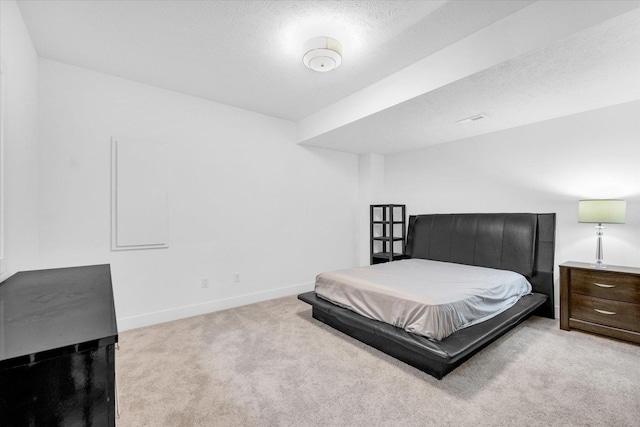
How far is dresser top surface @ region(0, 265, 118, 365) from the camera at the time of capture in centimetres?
74

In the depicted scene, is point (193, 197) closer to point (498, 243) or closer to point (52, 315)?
point (52, 315)

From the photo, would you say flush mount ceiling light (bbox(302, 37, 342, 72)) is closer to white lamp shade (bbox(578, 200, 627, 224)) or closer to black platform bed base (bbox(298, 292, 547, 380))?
black platform bed base (bbox(298, 292, 547, 380))

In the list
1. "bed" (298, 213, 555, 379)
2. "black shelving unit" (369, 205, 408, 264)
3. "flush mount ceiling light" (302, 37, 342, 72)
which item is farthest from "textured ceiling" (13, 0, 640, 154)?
"black shelving unit" (369, 205, 408, 264)

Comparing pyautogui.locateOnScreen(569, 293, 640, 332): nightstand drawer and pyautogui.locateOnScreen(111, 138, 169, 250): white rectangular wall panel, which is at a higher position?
pyautogui.locateOnScreen(111, 138, 169, 250): white rectangular wall panel

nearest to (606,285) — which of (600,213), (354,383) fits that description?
(600,213)

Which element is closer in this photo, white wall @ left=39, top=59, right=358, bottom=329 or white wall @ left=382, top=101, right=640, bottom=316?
white wall @ left=39, top=59, right=358, bottom=329

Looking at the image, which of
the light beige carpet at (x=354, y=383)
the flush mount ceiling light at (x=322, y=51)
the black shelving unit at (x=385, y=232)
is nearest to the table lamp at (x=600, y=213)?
the light beige carpet at (x=354, y=383)

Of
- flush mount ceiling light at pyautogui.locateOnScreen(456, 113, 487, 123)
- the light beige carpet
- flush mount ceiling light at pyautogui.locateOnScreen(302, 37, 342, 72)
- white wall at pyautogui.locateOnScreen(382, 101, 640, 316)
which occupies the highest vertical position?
flush mount ceiling light at pyautogui.locateOnScreen(302, 37, 342, 72)

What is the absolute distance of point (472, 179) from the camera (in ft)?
13.1

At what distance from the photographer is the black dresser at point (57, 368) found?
683 mm

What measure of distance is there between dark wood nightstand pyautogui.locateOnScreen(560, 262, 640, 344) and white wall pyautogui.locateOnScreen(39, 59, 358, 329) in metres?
2.94

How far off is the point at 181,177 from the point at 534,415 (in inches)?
143

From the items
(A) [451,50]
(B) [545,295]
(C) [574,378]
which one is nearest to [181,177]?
(A) [451,50]

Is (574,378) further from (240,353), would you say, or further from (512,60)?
(240,353)
